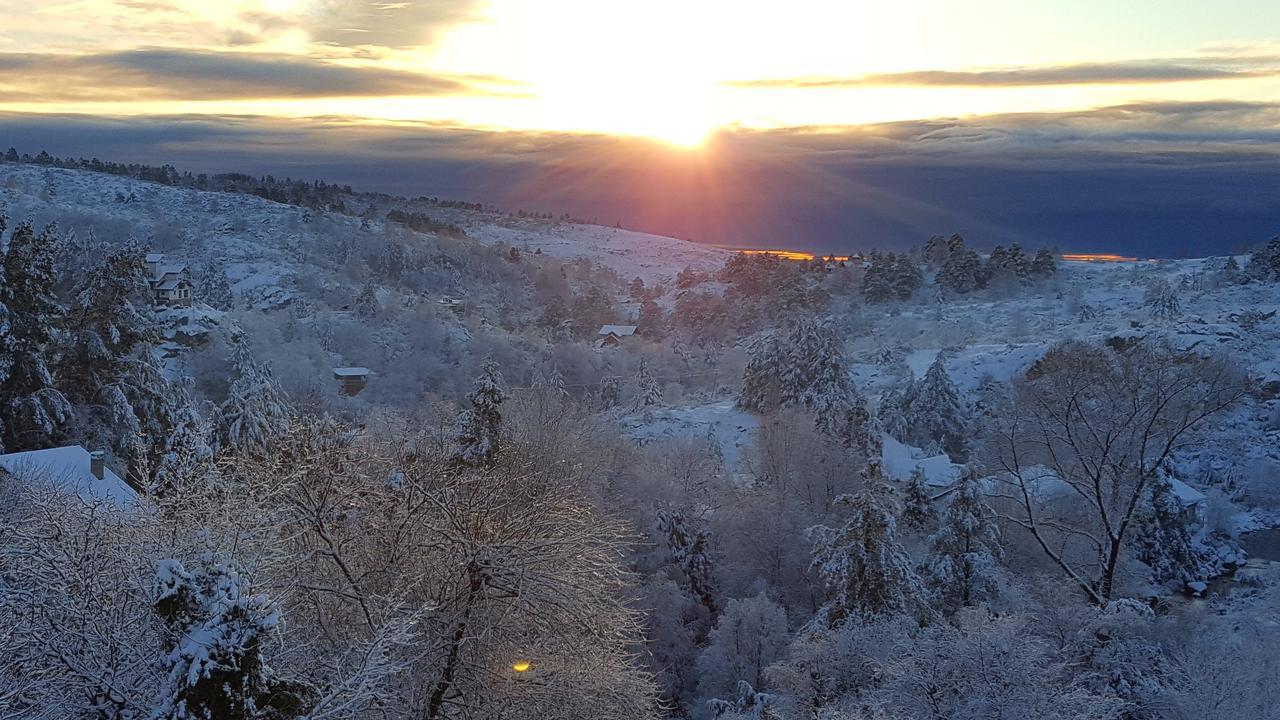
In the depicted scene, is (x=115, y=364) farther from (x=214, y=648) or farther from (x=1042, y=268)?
(x=1042, y=268)

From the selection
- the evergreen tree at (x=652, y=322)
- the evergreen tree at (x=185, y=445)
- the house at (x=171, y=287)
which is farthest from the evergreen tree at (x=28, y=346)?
the evergreen tree at (x=652, y=322)

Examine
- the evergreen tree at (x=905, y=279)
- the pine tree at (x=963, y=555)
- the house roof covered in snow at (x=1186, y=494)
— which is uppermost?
the pine tree at (x=963, y=555)

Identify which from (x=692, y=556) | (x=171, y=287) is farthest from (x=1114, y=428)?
(x=171, y=287)

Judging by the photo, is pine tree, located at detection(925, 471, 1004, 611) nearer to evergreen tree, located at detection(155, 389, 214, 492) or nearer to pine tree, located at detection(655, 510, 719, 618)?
pine tree, located at detection(655, 510, 719, 618)

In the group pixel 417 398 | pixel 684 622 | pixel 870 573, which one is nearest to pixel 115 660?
pixel 870 573

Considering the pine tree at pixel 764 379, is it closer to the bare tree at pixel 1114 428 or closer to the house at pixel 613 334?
the bare tree at pixel 1114 428

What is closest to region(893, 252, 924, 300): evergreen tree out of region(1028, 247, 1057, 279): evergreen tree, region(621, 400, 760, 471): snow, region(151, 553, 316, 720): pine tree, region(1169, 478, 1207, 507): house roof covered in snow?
region(1028, 247, 1057, 279): evergreen tree
